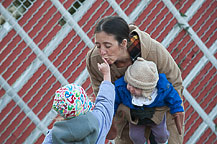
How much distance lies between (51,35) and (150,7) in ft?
3.33

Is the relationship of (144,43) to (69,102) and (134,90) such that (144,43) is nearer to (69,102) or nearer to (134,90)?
(134,90)

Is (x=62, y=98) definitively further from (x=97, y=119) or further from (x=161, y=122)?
(x=161, y=122)

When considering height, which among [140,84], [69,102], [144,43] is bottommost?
[140,84]

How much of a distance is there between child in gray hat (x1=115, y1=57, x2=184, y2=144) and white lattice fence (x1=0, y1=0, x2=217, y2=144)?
1.12 meters

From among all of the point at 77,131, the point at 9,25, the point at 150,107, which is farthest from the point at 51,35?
the point at 77,131

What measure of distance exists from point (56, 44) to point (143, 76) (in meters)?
1.31

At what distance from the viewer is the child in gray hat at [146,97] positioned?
1.54 meters

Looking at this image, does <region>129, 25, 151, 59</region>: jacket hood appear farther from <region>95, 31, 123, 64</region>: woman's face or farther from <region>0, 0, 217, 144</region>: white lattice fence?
<region>0, 0, 217, 144</region>: white lattice fence

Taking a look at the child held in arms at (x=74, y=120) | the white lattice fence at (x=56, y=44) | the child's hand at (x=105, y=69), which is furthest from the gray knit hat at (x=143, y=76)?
the white lattice fence at (x=56, y=44)

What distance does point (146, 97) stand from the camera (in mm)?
1618

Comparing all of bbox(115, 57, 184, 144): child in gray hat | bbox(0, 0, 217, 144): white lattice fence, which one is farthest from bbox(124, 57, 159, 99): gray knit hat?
bbox(0, 0, 217, 144): white lattice fence

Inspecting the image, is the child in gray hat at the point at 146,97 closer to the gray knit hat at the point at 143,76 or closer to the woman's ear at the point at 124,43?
the gray knit hat at the point at 143,76

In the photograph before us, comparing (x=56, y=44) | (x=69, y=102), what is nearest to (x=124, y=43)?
(x=69, y=102)

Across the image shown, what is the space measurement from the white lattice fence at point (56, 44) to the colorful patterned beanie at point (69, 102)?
4.45 feet
